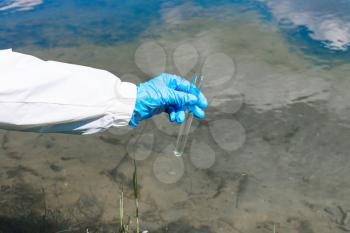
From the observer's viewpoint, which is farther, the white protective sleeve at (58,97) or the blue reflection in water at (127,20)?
the blue reflection in water at (127,20)

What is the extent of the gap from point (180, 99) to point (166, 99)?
10 centimetres

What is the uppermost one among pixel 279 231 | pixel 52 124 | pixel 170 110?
pixel 52 124

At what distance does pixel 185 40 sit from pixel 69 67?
3.91m

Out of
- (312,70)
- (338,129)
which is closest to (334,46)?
(312,70)

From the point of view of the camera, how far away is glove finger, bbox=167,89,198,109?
2.47 m

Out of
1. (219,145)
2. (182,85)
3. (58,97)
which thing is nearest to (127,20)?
(219,145)

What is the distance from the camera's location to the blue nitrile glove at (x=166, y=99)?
7.93ft

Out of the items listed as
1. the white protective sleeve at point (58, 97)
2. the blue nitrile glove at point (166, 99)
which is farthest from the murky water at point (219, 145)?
the white protective sleeve at point (58, 97)

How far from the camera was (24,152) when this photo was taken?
13.1ft

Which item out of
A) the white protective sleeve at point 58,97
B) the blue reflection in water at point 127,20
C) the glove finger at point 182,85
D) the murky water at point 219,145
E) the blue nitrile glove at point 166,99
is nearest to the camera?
the white protective sleeve at point 58,97

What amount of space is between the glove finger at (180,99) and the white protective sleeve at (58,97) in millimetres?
263

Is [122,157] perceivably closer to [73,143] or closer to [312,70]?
[73,143]

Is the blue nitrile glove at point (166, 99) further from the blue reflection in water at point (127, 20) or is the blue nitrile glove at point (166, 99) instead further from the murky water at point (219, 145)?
the blue reflection in water at point (127, 20)

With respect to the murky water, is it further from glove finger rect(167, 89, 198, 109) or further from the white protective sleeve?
the white protective sleeve
